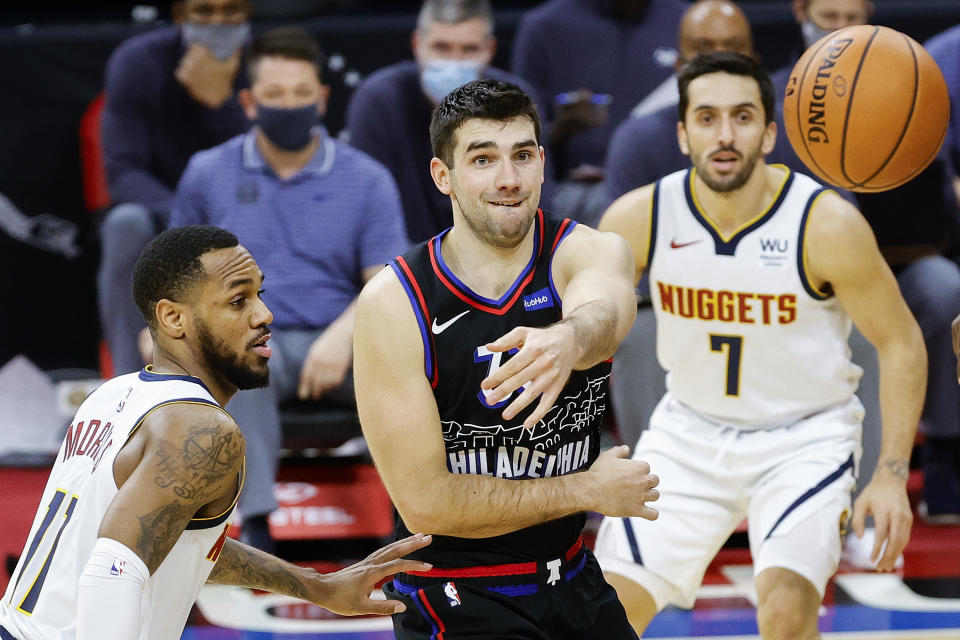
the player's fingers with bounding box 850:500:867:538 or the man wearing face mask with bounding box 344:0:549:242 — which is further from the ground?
the man wearing face mask with bounding box 344:0:549:242

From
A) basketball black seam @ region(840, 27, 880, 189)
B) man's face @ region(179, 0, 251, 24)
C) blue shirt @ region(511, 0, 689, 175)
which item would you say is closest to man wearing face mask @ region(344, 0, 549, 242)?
blue shirt @ region(511, 0, 689, 175)

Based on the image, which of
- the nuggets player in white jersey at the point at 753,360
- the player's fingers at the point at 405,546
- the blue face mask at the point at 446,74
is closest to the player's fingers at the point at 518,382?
the player's fingers at the point at 405,546

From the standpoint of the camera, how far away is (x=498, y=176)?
270 centimetres

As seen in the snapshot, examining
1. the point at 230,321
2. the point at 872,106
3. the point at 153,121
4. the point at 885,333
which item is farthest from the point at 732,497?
the point at 153,121

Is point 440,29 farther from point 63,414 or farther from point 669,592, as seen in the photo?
point 669,592

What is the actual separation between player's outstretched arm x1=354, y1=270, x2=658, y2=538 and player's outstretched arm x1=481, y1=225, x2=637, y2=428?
181 mm

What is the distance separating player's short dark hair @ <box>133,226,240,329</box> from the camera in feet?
8.34

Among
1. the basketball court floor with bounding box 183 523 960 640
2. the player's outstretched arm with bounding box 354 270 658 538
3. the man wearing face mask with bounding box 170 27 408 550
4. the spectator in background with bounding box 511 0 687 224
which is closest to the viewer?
the player's outstretched arm with bounding box 354 270 658 538

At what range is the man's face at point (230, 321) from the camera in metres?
2.55

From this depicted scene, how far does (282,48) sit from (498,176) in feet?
9.45

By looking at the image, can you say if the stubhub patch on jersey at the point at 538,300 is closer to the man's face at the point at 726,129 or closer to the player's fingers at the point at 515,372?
the player's fingers at the point at 515,372

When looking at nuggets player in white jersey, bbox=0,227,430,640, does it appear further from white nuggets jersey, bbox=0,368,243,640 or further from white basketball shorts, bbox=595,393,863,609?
white basketball shorts, bbox=595,393,863,609

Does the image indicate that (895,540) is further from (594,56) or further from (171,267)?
(594,56)

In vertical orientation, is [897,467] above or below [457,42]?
below
